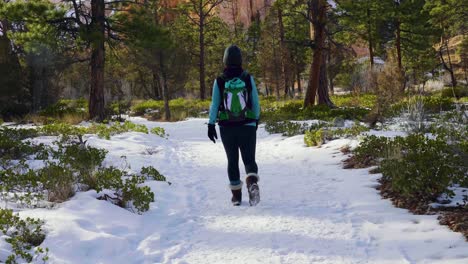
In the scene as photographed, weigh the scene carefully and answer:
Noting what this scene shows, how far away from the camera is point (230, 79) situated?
4.60m

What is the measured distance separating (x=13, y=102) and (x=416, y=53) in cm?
2980

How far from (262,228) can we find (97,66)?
12.8m

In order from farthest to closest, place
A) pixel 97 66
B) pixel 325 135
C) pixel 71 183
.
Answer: pixel 97 66
pixel 325 135
pixel 71 183

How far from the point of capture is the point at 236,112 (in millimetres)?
4543

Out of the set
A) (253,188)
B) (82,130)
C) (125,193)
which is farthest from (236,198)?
(82,130)

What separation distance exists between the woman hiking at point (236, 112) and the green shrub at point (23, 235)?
2173 mm

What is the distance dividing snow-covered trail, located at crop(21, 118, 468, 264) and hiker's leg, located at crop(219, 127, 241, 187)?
1.25 feet

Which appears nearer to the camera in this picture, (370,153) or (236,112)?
(236,112)

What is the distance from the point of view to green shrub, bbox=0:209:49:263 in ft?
9.97

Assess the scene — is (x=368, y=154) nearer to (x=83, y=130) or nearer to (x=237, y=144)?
(x=237, y=144)

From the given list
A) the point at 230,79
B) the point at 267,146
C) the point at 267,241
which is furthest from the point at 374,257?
the point at 267,146

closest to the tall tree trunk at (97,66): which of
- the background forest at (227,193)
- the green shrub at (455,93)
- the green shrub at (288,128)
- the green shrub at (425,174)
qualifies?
the background forest at (227,193)

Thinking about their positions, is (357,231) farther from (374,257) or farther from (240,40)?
(240,40)

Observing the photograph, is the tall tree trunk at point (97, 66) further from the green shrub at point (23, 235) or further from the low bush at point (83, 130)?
the green shrub at point (23, 235)
